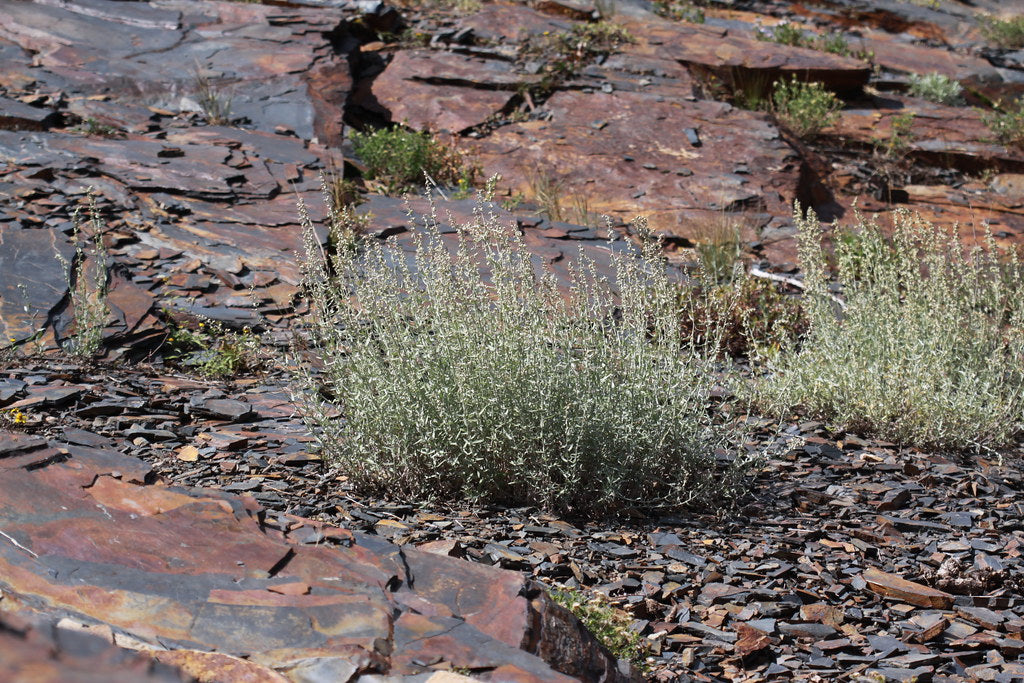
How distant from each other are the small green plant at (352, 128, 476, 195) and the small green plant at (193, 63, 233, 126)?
1.36m

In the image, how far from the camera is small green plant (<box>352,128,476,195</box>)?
8727mm

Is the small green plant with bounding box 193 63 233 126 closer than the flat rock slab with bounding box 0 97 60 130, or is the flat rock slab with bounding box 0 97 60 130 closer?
the flat rock slab with bounding box 0 97 60 130

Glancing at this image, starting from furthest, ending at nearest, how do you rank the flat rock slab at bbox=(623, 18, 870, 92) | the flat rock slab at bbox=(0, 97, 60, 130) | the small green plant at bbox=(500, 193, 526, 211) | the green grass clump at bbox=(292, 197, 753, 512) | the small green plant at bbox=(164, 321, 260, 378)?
the flat rock slab at bbox=(623, 18, 870, 92)
the small green plant at bbox=(500, 193, 526, 211)
the flat rock slab at bbox=(0, 97, 60, 130)
the small green plant at bbox=(164, 321, 260, 378)
the green grass clump at bbox=(292, 197, 753, 512)

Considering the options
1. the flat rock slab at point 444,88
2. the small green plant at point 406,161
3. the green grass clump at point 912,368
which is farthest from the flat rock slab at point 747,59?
the green grass clump at point 912,368

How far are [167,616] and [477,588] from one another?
74 cm

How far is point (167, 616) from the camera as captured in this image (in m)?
1.88

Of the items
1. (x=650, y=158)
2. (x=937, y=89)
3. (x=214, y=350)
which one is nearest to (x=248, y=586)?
(x=214, y=350)

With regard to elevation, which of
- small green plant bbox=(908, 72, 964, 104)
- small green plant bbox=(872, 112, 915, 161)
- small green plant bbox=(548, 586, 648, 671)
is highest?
small green plant bbox=(908, 72, 964, 104)

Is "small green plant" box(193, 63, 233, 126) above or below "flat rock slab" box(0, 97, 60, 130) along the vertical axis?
above

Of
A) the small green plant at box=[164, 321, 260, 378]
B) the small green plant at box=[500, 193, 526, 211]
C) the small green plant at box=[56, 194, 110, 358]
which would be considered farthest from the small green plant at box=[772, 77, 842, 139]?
the small green plant at box=[56, 194, 110, 358]

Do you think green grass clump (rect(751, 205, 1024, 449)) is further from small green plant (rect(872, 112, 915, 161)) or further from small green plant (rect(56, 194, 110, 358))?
small green plant (rect(872, 112, 915, 161))

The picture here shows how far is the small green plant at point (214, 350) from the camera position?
5.20m

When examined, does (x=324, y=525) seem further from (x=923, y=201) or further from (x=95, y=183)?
(x=923, y=201)

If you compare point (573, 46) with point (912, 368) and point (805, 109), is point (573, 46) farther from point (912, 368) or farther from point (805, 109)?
point (912, 368)
